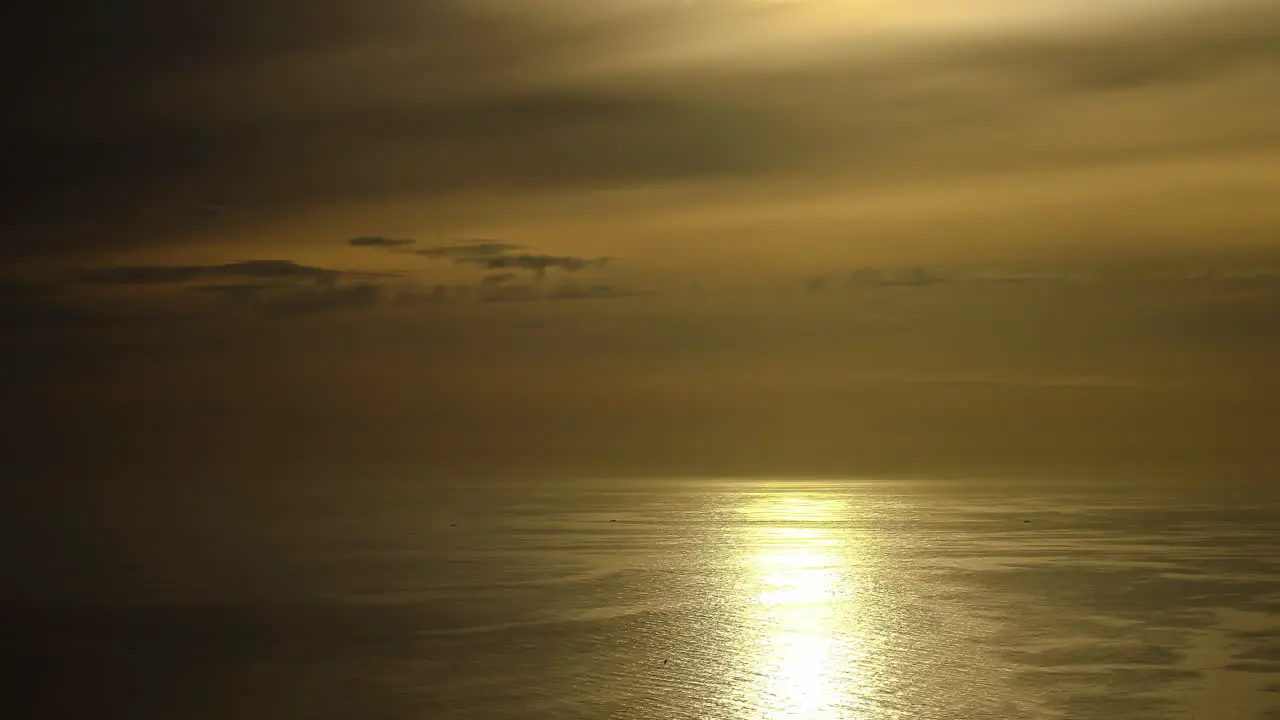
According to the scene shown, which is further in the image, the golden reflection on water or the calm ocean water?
the golden reflection on water

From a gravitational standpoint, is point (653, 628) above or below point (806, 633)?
below

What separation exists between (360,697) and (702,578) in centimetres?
4377

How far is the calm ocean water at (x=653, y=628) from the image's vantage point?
4412 centimetres

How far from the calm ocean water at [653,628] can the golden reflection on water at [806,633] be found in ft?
0.69

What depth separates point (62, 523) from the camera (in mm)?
156250

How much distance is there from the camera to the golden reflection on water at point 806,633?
4425 cm

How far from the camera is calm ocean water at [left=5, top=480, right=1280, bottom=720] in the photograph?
44.1m

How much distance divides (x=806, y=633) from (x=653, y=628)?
7.67 meters

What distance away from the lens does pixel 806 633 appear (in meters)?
59.8

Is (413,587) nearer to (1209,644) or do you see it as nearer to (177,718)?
(177,718)

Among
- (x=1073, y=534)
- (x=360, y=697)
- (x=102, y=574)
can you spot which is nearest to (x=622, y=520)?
(x=1073, y=534)

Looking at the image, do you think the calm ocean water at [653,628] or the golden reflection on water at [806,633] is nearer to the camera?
the calm ocean water at [653,628]

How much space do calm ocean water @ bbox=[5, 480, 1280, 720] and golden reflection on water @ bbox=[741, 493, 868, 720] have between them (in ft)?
0.69

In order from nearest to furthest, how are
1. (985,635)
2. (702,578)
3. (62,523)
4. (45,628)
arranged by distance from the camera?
(985,635)
(45,628)
(702,578)
(62,523)
